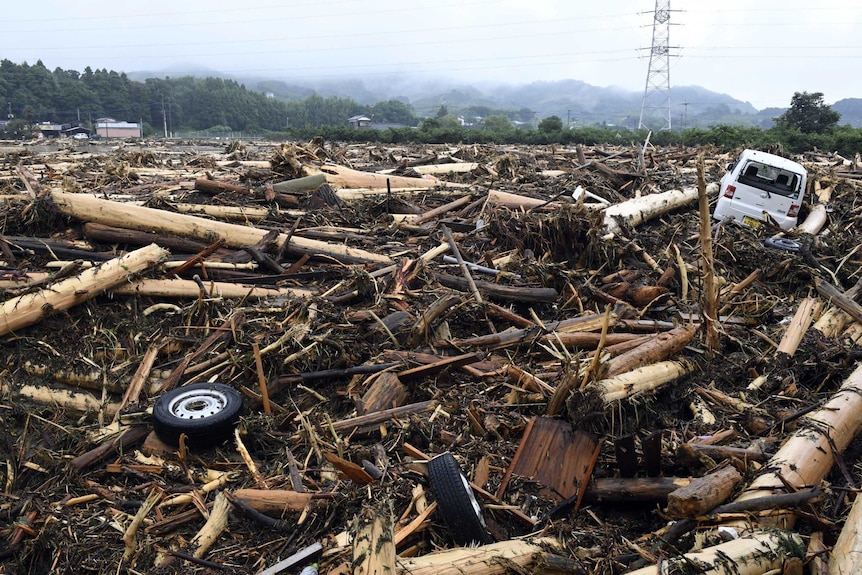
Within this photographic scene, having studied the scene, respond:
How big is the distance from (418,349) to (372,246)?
270cm

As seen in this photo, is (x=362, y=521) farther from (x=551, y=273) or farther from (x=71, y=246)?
(x=71, y=246)

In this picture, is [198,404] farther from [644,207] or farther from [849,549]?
[644,207]

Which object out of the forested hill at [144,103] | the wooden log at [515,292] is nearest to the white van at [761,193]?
the wooden log at [515,292]

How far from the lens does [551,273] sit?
23.9ft

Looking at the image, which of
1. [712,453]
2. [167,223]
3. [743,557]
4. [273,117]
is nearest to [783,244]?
[712,453]

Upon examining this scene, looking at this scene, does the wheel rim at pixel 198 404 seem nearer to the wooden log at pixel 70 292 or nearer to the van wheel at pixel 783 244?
the wooden log at pixel 70 292

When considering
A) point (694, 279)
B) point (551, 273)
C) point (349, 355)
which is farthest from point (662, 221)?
point (349, 355)

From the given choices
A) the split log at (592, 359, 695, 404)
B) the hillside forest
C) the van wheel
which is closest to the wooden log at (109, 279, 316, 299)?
the split log at (592, 359, 695, 404)

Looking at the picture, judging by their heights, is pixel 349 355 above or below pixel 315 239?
below

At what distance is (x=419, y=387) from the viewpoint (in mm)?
5430

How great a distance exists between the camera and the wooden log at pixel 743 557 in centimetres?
314

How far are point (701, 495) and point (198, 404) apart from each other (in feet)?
12.4

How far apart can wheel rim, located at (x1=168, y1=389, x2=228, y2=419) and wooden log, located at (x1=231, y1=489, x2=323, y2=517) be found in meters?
0.97

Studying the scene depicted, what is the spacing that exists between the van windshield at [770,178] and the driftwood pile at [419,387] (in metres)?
1.89
